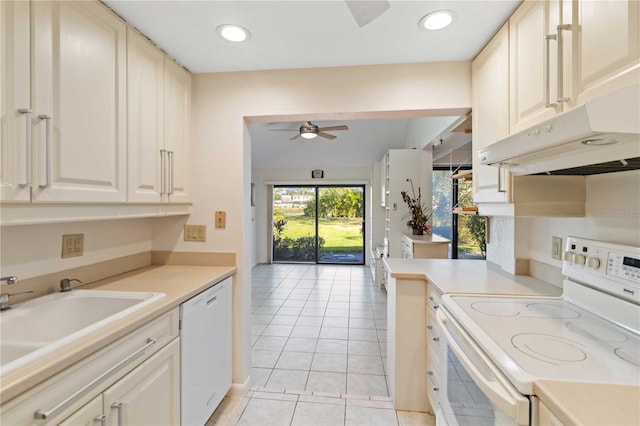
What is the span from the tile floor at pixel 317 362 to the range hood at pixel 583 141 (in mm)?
1619

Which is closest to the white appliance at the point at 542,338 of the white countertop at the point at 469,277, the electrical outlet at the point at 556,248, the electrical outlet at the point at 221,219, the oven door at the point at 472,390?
the oven door at the point at 472,390

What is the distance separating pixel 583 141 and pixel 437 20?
39.2 inches

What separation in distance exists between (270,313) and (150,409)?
2480 mm

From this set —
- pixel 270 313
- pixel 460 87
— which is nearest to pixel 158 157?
pixel 460 87

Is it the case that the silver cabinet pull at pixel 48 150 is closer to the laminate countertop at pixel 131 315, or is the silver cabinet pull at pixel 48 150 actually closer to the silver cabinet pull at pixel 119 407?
the laminate countertop at pixel 131 315

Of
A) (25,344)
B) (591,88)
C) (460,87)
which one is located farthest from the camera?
(460,87)

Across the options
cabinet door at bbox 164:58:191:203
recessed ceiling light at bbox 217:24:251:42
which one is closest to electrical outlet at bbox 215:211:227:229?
cabinet door at bbox 164:58:191:203

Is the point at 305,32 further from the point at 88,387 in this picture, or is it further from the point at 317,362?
the point at 317,362

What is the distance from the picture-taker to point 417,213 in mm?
4234

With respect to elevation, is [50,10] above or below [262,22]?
below

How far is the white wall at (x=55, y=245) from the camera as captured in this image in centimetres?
128

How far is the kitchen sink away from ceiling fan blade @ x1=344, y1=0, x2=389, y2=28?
1.64 metres

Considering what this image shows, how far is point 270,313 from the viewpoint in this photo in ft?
12.0

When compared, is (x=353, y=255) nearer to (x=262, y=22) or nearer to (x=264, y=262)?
(x=264, y=262)
